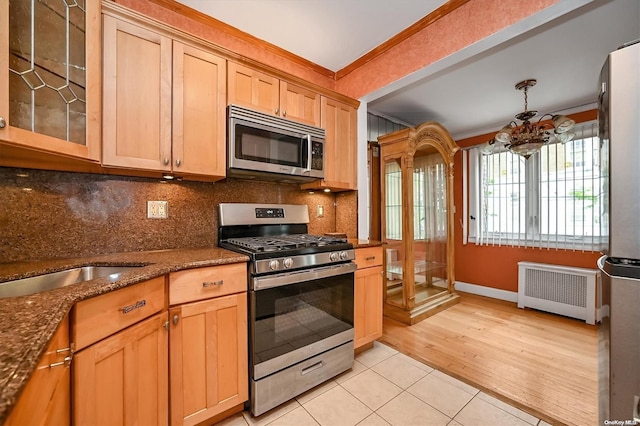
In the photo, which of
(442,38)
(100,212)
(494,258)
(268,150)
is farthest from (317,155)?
(494,258)

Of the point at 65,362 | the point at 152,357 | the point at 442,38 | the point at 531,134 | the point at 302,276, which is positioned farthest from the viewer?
the point at 531,134

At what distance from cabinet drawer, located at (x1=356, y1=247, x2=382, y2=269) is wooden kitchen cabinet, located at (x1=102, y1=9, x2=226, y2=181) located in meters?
1.20

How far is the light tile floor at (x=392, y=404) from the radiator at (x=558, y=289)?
220 centimetres

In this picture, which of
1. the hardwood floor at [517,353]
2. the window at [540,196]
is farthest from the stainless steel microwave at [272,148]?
the window at [540,196]

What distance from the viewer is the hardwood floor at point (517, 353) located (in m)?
1.73

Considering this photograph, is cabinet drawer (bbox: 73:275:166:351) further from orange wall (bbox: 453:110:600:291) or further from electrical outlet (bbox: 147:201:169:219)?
orange wall (bbox: 453:110:600:291)

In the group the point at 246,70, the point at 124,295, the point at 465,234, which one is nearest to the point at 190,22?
the point at 246,70

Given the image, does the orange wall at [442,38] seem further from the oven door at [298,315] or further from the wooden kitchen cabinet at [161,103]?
the oven door at [298,315]

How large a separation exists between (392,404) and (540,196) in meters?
3.30

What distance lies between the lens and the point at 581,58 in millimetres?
2316

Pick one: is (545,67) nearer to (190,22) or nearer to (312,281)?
(312,281)

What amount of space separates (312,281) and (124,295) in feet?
3.34

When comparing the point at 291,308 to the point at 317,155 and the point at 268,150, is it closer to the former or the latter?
the point at 268,150

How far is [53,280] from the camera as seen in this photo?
127cm
